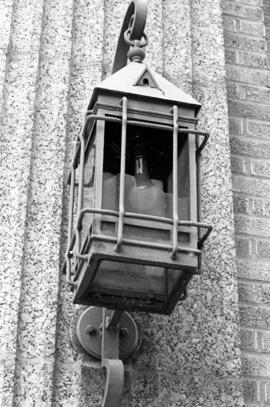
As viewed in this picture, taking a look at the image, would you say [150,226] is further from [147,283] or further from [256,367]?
[256,367]

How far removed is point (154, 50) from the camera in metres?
3.11

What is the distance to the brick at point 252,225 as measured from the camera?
10.1 feet

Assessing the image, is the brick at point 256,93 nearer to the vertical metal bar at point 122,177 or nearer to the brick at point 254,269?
the brick at point 254,269

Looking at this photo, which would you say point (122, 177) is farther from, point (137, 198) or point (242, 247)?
point (242, 247)

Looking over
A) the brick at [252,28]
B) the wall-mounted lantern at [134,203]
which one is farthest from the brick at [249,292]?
the brick at [252,28]

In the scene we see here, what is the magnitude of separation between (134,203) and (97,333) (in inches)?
18.9

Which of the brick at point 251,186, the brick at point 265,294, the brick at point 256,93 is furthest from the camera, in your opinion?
the brick at point 256,93

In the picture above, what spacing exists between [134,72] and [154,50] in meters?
0.73

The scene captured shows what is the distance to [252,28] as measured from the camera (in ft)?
11.8

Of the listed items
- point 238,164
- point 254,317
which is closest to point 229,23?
point 238,164

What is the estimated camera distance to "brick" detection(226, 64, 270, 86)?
3.42 metres

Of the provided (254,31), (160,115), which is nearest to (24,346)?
(160,115)

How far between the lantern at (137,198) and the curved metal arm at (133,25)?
0.12 m

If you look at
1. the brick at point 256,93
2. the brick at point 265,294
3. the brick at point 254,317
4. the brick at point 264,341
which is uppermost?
the brick at point 256,93
